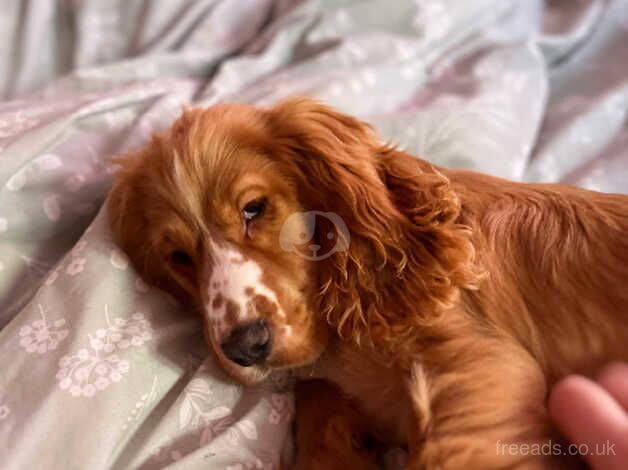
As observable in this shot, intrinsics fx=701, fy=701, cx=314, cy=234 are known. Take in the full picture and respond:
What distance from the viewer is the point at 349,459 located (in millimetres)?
1429

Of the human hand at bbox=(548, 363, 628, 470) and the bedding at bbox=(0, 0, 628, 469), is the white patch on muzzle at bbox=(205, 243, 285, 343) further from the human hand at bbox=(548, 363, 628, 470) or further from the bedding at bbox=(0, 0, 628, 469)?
the human hand at bbox=(548, 363, 628, 470)

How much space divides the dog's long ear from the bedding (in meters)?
0.28

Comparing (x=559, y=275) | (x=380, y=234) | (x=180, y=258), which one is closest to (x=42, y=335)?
(x=180, y=258)

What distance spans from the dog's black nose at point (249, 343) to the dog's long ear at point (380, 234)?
157mm

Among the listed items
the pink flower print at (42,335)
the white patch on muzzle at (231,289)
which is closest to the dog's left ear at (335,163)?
the white patch on muzzle at (231,289)

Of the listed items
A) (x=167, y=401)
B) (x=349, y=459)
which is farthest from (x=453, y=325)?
(x=167, y=401)

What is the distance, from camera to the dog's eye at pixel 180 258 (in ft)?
5.35

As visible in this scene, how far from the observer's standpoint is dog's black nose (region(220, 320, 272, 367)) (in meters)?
1.35

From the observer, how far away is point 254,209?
1518 millimetres

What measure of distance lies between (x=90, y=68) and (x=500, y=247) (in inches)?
60.4

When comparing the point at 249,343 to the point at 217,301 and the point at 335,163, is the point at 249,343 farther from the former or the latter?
the point at 335,163

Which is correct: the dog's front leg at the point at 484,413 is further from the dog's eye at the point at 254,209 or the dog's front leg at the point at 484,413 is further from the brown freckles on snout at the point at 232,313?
the dog's eye at the point at 254,209

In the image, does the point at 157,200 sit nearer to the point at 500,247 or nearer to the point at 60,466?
the point at 60,466

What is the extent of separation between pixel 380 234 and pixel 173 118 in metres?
0.92
